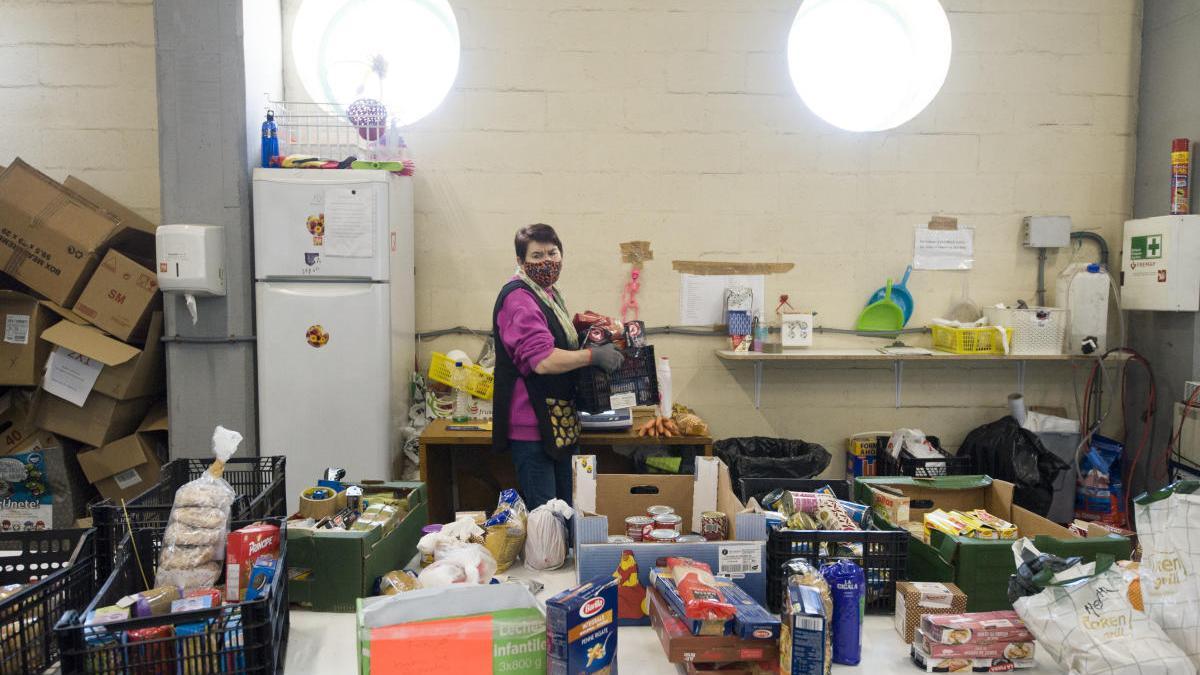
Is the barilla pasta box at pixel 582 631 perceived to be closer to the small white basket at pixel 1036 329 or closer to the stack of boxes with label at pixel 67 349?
the stack of boxes with label at pixel 67 349

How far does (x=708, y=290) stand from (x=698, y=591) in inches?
113

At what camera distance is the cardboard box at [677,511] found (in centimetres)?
174

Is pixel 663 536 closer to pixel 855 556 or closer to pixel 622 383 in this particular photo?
pixel 855 556

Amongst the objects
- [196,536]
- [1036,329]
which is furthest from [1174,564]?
[1036,329]

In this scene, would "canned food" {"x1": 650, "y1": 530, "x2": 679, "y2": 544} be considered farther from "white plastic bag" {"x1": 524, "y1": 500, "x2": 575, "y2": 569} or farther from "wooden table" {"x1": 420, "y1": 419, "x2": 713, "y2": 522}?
"wooden table" {"x1": 420, "y1": 419, "x2": 713, "y2": 522}

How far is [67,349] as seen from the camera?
11.5 ft

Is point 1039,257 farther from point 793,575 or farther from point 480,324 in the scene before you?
point 793,575

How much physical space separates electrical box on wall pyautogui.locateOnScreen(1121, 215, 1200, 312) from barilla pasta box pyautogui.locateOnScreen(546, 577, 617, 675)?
3709 millimetres

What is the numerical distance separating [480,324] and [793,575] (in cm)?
290

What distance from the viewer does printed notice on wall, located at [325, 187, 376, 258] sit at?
11.4 ft

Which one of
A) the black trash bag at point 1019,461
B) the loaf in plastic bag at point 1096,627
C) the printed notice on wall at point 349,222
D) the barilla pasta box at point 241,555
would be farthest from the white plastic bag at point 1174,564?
the printed notice on wall at point 349,222

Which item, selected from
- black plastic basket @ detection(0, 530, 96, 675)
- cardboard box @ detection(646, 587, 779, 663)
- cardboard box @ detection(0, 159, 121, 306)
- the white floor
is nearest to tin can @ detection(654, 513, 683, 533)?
the white floor

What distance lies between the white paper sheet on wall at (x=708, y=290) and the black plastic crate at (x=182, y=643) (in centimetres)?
305

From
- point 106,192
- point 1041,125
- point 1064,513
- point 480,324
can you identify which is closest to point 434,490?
point 480,324
